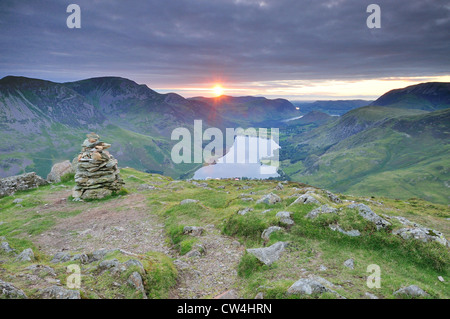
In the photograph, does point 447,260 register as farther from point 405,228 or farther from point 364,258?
point 364,258

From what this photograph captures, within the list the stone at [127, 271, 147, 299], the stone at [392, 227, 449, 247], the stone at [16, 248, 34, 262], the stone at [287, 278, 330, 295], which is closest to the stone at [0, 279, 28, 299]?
the stone at [127, 271, 147, 299]

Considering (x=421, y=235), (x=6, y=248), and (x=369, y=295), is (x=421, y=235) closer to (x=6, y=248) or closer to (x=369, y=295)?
(x=369, y=295)

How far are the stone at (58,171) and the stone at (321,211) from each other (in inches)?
2130

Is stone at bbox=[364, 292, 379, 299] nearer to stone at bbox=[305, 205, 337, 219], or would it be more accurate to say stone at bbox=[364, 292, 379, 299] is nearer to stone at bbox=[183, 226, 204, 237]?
stone at bbox=[305, 205, 337, 219]

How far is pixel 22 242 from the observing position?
22531 mm

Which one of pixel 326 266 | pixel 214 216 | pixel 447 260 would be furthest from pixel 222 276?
pixel 447 260

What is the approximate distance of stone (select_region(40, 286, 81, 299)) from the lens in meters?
10.1

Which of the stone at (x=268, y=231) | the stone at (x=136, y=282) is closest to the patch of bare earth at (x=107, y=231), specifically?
the stone at (x=136, y=282)

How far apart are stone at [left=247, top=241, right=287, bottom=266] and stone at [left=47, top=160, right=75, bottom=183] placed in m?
52.7

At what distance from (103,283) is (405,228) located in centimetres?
1986

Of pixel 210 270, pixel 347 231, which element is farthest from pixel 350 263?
pixel 210 270

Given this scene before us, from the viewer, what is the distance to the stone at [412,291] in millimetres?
10977

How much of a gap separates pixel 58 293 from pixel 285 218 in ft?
50.9
